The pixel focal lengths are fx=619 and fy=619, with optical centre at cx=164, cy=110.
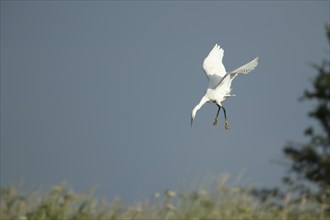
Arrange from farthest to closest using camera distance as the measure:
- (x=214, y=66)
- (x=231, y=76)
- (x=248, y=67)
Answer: (x=214, y=66) < (x=231, y=76) < (x=248, y=67)

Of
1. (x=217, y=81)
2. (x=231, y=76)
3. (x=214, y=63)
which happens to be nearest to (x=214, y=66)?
(x=214, y=63)

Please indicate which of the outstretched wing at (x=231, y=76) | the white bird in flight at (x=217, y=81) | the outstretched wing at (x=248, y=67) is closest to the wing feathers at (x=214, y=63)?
the white bird in flight at (x=217, y=81)

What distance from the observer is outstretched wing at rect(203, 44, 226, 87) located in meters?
10.6

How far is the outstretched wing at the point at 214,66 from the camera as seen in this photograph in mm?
10609

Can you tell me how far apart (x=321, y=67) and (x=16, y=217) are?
419 inches

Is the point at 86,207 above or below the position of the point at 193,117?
below

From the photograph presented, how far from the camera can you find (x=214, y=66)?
37.0 feet

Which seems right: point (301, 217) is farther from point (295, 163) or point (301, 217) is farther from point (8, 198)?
point (295, 163)

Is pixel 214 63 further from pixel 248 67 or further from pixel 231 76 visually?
pixel 248 67

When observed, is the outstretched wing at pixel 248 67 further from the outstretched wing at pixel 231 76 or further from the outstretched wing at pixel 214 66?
the outstretched wing at pixel 214 66

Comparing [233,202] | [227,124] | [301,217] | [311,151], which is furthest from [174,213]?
[311,151]

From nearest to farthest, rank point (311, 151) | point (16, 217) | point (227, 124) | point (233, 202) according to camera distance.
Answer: point (16, 217) → point (233, 202) → point (227, 124) → point (311, 151)

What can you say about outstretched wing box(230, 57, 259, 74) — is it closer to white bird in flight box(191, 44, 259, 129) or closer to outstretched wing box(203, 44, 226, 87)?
white bird in flight box(191, 44, 259, 129)

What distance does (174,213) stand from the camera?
7398 mm
